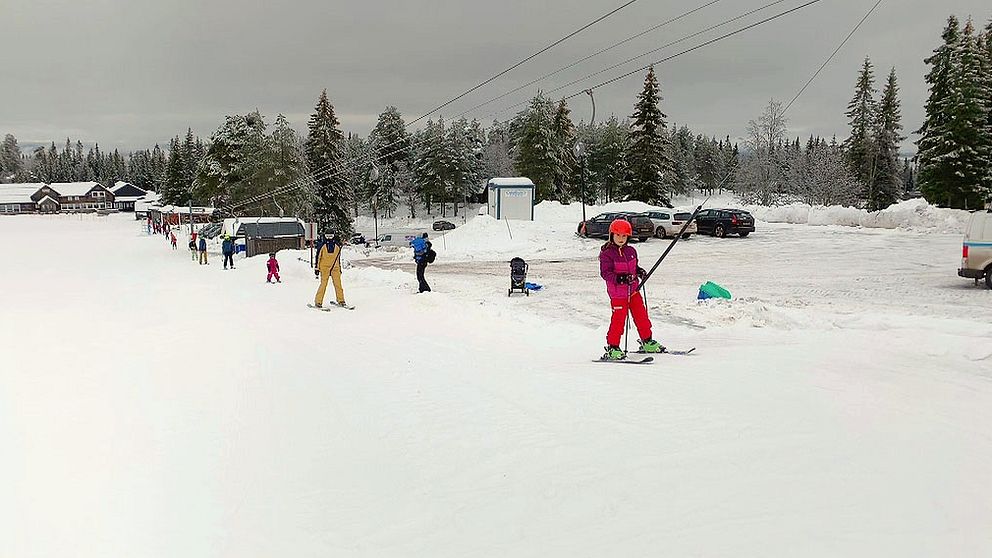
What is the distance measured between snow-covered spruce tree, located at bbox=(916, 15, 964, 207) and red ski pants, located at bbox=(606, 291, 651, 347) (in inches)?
1810

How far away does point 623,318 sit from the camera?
8484 millimetres

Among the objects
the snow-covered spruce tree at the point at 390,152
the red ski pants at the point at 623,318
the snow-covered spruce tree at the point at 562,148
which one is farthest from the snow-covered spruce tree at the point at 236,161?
the red ski pants at the point at 623,318

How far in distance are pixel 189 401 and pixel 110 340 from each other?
5993 mm

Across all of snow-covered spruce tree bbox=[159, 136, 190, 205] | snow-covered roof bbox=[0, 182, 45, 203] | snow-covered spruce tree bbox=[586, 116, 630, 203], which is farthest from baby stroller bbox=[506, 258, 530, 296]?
snow-covered roof bbox=[0, 182, 45, 203]

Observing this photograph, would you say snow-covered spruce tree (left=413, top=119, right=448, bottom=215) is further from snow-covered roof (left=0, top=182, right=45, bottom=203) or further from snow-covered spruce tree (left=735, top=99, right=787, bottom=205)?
snow-covered roof (left=0, top=182, right=45, bottom=203)

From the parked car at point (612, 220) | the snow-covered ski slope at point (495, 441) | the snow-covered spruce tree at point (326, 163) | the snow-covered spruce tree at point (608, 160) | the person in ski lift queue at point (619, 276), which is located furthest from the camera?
the snow-covered spruce tree at point (608, 160)

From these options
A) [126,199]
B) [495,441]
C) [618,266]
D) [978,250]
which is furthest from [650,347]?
[126,199]

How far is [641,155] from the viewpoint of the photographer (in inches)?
2244

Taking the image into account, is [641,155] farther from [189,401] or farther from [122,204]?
[122,204]

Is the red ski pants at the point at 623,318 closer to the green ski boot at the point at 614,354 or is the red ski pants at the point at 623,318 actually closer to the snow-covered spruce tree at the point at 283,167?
the green ski boot at the point at 614,354

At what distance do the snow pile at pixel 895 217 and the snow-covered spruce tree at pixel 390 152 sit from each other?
2318 inches

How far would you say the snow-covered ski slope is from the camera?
395 cm

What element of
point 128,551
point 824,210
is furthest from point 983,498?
point 824,210

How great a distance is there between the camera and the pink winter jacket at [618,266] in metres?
8.41
